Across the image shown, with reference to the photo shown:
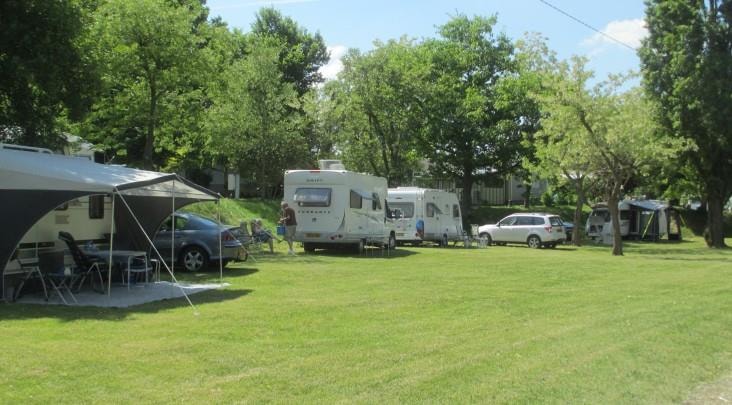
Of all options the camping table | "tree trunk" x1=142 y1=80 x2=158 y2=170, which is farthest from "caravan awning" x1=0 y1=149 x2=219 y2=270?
"tree trunk" x1=142 y1=80 x2=158 y2=170

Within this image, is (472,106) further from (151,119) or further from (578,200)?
(151,119)

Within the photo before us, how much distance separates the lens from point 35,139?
598 inches

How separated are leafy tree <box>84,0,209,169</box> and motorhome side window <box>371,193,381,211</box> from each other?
6258 millimetres

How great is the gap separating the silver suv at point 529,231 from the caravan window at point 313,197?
480 inches

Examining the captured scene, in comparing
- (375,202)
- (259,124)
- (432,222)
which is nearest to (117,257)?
(375,202)

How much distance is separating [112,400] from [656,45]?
29.8 m

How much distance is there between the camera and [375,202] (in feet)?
73.8

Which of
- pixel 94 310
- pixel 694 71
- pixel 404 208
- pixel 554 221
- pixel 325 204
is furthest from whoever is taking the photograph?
pixel 554 221

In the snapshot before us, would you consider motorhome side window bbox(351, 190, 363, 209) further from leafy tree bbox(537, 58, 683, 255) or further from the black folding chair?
the black folding chair

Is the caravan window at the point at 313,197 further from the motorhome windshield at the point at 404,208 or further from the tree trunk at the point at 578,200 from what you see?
the tree trunk at the point at 578,200

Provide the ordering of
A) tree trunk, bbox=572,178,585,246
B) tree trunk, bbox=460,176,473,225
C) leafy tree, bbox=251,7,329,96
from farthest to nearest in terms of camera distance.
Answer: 1. leafy tree, bbox=251,7,329,96
2. tree trunk, bbox=460,176,473,225
3. tree trunk, bbox=572,178,585,246

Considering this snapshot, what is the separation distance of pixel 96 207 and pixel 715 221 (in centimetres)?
2824

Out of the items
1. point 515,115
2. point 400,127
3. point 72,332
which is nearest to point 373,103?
point 400,127

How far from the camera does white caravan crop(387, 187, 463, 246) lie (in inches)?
1064
